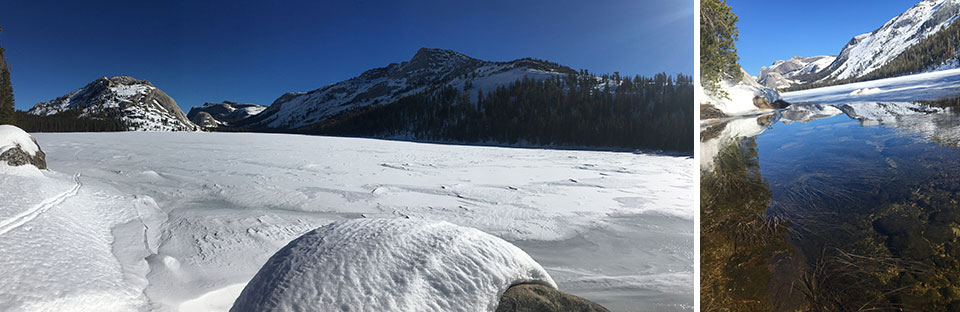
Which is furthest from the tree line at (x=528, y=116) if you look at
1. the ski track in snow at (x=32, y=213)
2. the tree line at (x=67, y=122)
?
the ski track in snow at (x=32, y=213)

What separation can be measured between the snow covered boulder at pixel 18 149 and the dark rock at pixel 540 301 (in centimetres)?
208

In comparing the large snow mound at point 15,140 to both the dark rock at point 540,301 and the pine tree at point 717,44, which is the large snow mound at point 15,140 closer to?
the dark rock at point 540,301

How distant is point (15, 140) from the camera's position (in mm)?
1516

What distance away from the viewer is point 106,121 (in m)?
2.25

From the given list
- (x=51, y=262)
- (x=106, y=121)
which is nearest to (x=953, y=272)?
(x=51, y=262)

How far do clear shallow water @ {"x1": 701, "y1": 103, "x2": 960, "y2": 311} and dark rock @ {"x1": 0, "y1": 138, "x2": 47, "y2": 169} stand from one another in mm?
2753

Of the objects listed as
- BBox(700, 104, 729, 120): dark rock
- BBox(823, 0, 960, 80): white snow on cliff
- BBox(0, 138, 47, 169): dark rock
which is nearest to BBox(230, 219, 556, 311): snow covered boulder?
BBox(0, 138, 47, 169): dark rock

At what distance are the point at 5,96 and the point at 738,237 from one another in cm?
318

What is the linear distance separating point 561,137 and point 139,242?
5882 millimetres

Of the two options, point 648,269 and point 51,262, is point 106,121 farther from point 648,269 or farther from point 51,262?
point 648,269

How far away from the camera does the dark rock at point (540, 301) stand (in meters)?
0.79

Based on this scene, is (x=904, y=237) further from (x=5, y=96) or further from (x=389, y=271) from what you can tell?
(x=5, y=96)

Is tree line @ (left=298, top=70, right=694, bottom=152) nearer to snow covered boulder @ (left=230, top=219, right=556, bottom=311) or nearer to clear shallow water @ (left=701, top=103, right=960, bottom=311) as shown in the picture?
clear shallow water @ (left=701, top=103, right=960, bottom=311)

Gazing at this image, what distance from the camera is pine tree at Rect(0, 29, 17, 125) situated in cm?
161
